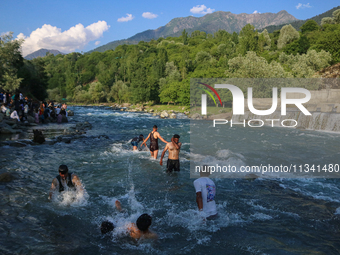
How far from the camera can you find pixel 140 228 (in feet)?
20.5

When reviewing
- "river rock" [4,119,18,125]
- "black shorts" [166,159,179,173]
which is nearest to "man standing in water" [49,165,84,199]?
"black shorts" [166,159,179,173]

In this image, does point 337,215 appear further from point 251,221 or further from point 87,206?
point 87,206

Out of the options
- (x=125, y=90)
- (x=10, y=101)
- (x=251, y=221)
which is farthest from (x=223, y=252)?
(x=125, y=90)


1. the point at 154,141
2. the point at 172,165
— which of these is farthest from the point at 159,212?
the point at 154,141

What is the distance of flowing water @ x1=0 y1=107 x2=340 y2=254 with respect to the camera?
6.62 metres

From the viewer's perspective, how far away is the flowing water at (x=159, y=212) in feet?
21.7

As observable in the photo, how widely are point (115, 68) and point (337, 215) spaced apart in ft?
449

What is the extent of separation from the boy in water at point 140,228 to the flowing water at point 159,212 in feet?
0.63

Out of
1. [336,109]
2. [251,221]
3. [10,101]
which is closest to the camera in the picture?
[251,221]

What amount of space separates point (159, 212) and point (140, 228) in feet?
8.35

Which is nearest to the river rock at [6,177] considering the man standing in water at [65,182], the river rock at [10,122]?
the man standing in water at [65,182]

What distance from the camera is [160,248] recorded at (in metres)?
6.53

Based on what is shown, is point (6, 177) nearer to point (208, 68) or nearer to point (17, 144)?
point (17, 144)

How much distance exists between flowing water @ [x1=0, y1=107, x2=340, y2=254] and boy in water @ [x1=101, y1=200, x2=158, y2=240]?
0.63ft
